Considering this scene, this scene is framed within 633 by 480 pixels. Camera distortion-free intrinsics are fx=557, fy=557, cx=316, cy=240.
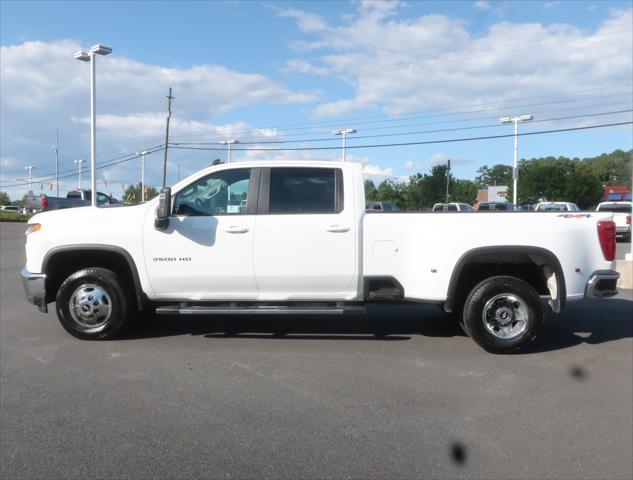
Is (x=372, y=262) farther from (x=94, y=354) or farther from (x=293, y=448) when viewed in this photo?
(x=94, y=354)

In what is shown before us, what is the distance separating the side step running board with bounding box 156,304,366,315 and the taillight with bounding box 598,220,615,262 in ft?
8.83

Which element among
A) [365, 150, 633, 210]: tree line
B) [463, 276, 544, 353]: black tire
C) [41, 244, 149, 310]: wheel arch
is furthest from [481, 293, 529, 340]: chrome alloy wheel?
[365, 150, 633, 210]: tree line

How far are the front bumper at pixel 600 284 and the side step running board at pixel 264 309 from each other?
2463 mm

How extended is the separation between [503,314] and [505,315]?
0.02 m

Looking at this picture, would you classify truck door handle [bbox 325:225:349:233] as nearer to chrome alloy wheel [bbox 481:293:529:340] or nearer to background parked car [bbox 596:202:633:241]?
chrome alloy wheel [bbox 481:293:529:340]

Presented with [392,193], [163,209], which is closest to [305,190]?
[163,209]

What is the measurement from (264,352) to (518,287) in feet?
9.38

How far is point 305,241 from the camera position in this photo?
6.19 meters

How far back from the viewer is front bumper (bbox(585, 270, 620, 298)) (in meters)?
6.04

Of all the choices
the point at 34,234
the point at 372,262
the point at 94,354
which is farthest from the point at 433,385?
the point at 34,234

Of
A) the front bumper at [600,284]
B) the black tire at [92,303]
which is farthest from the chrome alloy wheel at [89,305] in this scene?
the front bumper at [600,284]

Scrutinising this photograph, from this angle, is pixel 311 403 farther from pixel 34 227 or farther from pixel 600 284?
pixel 34 227

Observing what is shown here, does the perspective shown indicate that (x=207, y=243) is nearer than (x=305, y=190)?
Yes

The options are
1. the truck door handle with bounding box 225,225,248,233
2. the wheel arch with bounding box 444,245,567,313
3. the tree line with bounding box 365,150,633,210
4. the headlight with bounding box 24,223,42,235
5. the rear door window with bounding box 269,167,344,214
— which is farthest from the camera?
the tree line with bounding box 365,150,633,210
